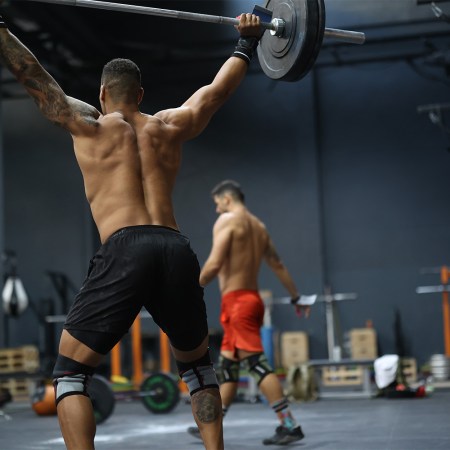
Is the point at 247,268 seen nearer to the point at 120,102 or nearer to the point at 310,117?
the point at 120,102

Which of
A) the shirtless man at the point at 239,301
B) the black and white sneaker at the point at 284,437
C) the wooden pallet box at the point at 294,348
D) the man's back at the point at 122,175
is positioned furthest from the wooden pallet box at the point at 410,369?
the man's back at the point at 122,175

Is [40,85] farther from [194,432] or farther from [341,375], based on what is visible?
[341,375]

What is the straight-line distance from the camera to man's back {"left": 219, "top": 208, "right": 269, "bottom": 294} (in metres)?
4.58

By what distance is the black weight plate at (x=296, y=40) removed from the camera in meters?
2.91

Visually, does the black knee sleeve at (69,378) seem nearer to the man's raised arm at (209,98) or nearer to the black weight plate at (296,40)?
the man's raised arm at (209,98)

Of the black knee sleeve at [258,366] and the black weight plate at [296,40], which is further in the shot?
the black knee sleeve at [258,366]

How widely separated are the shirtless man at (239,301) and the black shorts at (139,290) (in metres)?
1.90

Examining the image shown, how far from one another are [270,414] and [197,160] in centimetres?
577

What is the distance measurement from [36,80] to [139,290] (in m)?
0.74

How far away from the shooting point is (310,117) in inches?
433

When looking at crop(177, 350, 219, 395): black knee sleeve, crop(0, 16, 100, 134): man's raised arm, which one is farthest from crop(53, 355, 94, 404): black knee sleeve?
crop(0, 16, 100, 134): man's raised arm

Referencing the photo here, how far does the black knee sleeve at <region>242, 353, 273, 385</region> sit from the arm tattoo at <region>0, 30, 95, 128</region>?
7.33ft

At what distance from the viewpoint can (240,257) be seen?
15.1 ft

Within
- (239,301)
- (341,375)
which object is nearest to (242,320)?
(239,301)
